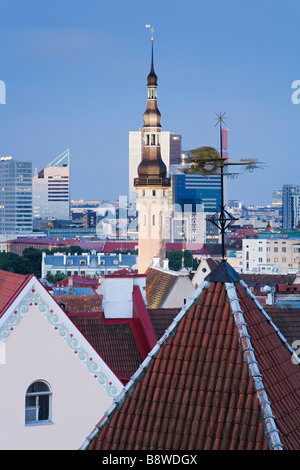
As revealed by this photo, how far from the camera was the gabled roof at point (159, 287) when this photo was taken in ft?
125

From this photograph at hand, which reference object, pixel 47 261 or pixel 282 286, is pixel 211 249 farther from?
pixel 282 286

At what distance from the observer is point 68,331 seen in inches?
500

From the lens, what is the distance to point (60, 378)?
12.6m

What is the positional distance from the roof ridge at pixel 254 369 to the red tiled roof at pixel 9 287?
5041 mm

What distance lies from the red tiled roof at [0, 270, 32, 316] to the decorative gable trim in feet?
0.34

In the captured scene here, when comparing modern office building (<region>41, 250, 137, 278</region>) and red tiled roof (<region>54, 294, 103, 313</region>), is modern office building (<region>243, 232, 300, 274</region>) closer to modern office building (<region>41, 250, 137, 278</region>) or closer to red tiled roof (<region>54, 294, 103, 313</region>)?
modern office building (<region>41, 250, 137, 278</region>)

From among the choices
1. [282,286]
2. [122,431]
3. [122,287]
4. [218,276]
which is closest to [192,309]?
[218,276]

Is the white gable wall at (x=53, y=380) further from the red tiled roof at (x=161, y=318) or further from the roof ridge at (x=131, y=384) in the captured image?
the roof ridge at (x=131, y=384)

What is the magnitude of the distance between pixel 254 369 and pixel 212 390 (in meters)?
0.31

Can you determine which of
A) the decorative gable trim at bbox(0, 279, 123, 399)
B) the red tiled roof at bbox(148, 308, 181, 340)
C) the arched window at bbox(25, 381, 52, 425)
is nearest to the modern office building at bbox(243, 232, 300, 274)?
the red tiled roof at bbox(148, 308, 181, 340)

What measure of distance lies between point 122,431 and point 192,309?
3.21 feet

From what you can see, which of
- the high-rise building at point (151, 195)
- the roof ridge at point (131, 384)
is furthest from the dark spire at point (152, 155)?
the roof ridge at point (131, 384)

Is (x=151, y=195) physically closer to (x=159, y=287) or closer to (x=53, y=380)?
(x=159, y=287)

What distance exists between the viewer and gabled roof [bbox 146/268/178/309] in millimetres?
38094
